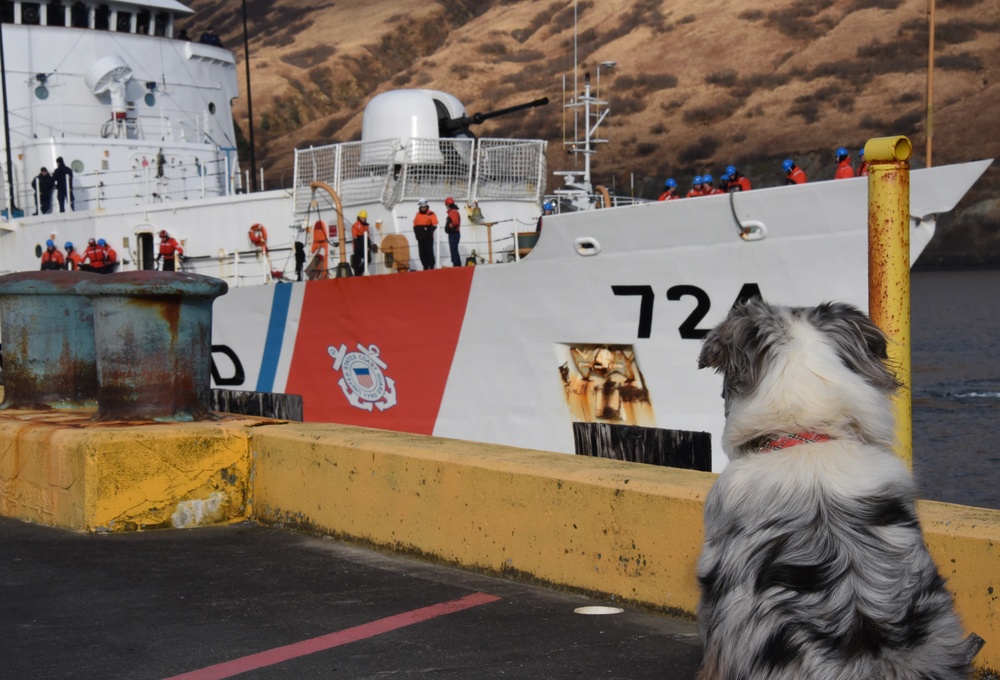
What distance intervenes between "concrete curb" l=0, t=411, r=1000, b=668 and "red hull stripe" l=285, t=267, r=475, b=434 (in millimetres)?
8774

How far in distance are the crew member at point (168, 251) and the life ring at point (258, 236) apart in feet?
3.93

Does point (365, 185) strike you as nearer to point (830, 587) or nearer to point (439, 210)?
point (439, 210)

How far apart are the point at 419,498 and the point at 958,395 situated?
26.0m

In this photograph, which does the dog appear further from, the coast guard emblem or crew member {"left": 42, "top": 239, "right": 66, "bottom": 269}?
crew member {"left": 42, "top": 239, "right": 66, "bottom": 269}

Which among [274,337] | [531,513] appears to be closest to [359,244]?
[274,337]

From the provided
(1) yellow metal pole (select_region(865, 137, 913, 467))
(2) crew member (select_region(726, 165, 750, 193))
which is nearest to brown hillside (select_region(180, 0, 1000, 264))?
(2) crew member (select_region(726, 165, 750, 193))

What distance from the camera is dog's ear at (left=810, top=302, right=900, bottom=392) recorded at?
10.5ft

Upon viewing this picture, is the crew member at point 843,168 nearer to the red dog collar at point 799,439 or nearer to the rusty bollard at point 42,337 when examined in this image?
the rusty bollard at point 42,337

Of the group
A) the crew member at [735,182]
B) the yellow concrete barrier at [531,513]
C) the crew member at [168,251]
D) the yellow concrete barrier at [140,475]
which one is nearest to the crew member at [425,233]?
the crew member at [735,182]

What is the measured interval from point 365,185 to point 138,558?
13.5m

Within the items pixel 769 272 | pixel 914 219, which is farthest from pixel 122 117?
pixel 914 219

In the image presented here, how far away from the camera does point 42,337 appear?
8.95m

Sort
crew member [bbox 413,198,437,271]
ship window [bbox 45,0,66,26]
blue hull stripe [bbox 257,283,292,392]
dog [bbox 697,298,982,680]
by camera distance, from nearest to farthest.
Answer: dog [bbox 697,298,982,680], crew member [bbox 413,198,437,271], blue hull stripe [bbox 257,283,292,392], ship window [bbox 45,0,66,26]

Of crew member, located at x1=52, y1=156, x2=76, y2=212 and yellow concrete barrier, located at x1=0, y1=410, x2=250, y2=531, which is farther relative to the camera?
crew member, located at x1=52, y1=156, x2=76, y2=212
